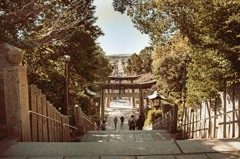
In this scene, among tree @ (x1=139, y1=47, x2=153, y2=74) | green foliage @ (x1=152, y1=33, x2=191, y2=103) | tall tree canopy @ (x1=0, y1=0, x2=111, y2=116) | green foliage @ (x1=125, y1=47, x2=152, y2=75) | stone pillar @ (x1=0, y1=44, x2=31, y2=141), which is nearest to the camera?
stone pillar @ (x1=0, y1=44, x2=31, y2=141)

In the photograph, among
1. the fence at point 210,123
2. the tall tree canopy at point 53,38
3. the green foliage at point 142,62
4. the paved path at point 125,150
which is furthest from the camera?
the green foliage at point 142,62

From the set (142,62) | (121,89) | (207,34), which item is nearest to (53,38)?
(207,34)

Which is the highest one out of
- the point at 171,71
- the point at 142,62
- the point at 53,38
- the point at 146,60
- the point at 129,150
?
the point at 53,38

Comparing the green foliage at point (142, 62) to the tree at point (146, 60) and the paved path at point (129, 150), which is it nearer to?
the tree at point (146, 60)

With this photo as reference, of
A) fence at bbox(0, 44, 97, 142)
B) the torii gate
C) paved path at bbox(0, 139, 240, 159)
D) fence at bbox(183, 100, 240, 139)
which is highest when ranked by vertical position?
fence at bbox(0, 44, 97, 142)

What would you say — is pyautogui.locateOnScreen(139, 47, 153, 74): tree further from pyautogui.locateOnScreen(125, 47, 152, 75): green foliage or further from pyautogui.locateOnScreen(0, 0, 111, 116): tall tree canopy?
pyautogui.locateOnScreen(0, 0, 111, 116): tall tree canopy

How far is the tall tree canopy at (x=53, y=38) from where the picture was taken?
7.22m

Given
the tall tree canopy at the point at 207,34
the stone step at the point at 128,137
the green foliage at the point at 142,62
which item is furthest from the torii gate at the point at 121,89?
the tall tree canopy at the point at 207,34

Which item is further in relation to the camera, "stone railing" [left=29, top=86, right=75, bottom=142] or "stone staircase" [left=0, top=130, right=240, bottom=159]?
"stone railing" [left=29, top=86, right=75, bottom=142]

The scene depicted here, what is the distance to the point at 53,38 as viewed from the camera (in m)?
9.45

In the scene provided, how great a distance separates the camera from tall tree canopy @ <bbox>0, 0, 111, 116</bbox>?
7223 millimetres

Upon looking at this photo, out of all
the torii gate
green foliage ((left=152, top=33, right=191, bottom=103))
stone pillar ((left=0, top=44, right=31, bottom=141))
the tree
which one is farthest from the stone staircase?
the tree

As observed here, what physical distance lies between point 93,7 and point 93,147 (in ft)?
42.0

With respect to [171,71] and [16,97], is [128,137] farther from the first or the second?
[171,71]
